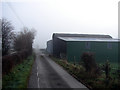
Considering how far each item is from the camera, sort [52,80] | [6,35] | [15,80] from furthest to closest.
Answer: [6,35] < [52,80] < [15,80]

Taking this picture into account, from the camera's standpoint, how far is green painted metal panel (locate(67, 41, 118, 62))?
140 feet

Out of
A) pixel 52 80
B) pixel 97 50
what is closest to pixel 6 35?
pixel 97 50

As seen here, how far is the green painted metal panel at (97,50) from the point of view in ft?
140

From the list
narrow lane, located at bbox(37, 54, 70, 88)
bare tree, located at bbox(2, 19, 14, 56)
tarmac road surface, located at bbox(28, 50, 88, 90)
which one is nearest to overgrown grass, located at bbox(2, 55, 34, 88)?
tarmac road surface, located at bbox(28, 50, 88, 90)

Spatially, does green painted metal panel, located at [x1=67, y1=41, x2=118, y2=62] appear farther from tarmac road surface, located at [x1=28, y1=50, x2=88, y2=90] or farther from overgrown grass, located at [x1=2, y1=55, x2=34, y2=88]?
overgrown grass, located at [x1=2, y1=55, x2=34, y2=88]

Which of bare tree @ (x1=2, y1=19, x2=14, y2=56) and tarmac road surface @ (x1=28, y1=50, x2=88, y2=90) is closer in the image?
tarmac road surface @ (x1=28, y1=50, x2=88, y2=90)

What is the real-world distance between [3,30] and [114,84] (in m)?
31.8

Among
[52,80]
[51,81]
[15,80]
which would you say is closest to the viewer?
[15,80]

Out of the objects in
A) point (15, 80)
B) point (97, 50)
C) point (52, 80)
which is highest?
point (97, 50)

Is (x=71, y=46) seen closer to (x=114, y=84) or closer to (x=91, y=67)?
(x=91, y=67)

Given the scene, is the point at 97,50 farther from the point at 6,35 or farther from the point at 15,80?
the point at 15,80

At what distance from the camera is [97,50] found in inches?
1693

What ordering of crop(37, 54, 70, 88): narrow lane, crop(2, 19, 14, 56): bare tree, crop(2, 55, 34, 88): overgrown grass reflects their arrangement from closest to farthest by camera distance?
crop(2, 55, 34, 88): overgrown grass, crop(37, 54, 70, 88): narrow lane, crop(2, 19, 14, 56): bare tree

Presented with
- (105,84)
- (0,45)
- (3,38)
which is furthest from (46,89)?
(3,38)
